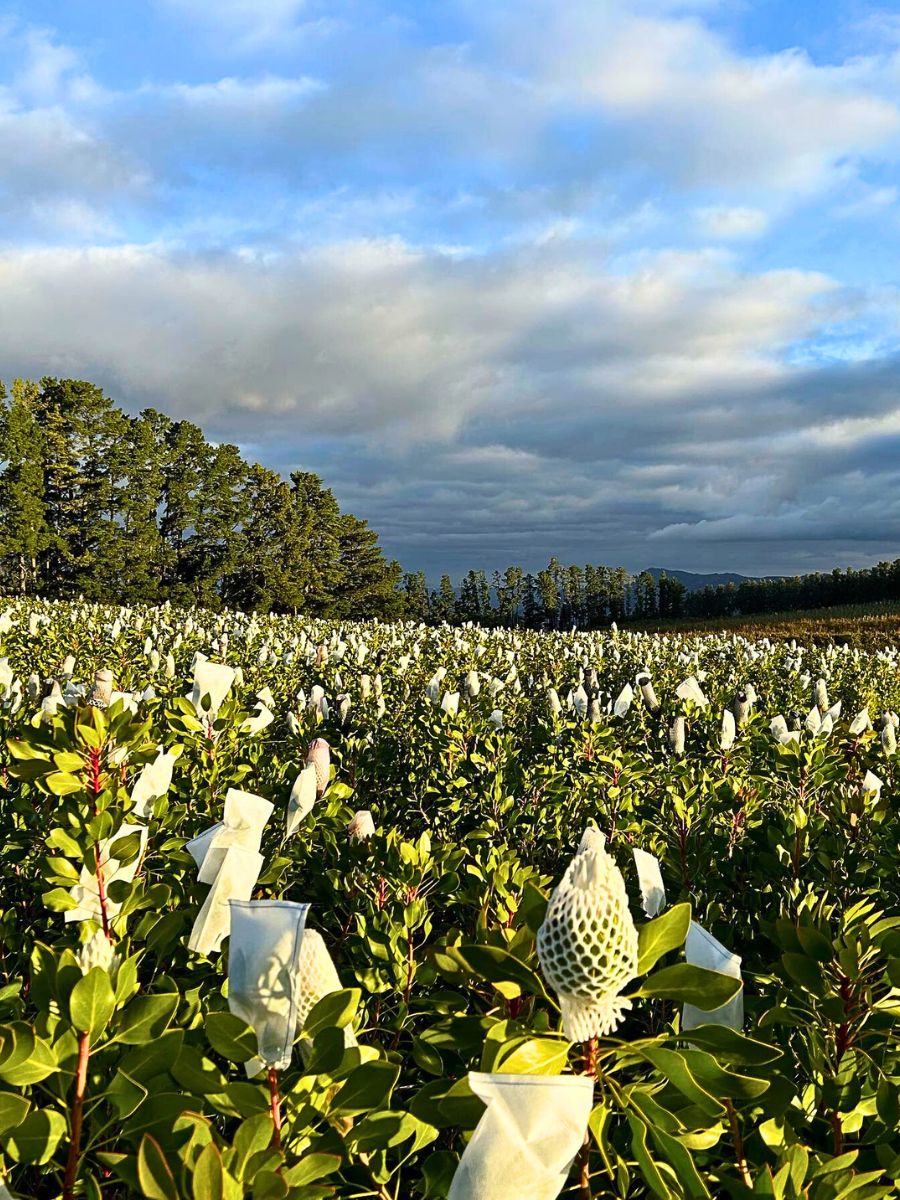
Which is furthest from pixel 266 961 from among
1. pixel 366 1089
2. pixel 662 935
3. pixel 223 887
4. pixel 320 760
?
pixel 320 760

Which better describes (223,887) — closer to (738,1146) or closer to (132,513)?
(738,1146)

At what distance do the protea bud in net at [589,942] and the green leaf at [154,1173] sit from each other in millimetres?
381

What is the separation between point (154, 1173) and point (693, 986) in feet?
1.80

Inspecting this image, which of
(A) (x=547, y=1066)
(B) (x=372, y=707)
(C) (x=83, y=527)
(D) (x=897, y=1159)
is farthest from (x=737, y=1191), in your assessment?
(C) (x=83, y=527)

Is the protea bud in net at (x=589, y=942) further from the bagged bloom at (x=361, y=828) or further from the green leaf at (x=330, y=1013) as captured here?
the bagged bloom at (x=361, y=828)

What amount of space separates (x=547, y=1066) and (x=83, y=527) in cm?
4623

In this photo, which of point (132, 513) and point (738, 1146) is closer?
point (738, 1146)

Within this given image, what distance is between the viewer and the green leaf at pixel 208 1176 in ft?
2.24

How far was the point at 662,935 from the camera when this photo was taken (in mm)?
902

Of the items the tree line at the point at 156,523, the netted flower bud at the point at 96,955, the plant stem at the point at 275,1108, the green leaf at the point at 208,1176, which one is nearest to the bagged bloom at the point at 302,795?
the netted flower bud at the point at 96,955

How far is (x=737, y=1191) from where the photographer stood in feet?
3.18

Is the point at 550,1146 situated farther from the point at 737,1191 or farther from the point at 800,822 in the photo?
the point at 800,822

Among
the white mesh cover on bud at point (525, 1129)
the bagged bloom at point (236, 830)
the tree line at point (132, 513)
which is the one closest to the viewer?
the white mesh cover on bud at point (525, 1129)

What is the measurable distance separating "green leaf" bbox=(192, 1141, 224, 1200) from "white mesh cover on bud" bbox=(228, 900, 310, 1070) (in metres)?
0.17
